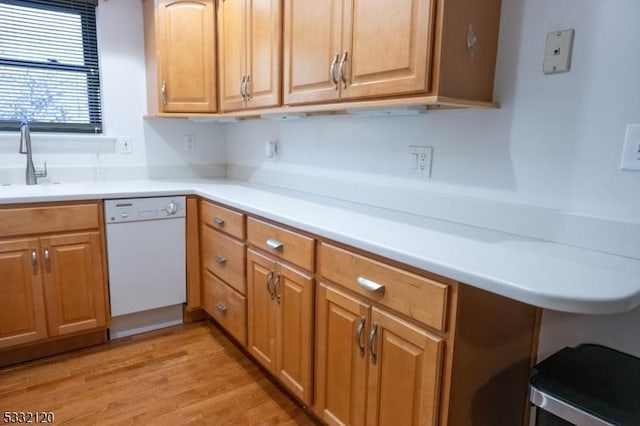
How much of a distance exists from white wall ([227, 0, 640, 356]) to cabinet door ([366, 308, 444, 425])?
0.48 meters

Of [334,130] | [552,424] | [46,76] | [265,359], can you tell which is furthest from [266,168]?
[552,424]

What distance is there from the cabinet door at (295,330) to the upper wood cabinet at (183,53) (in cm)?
146

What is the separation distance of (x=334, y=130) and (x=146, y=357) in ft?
5.23

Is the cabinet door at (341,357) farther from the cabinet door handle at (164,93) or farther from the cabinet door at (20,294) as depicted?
the cabinet door handle at (164,93)

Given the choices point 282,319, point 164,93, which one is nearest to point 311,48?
point 282,319

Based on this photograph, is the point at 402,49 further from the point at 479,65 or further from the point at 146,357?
the point at 146,357

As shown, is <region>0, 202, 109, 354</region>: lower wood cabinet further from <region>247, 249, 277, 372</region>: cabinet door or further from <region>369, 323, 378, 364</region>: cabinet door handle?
<region>369, 323, 378, 364</region>: cabinet door handle

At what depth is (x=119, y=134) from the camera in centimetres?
279

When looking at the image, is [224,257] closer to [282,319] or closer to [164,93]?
[282,319]

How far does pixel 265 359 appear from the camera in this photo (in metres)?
1.91

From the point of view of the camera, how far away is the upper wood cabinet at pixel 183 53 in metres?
2.52

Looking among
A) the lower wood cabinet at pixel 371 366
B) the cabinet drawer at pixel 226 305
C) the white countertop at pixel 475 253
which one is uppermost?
the white countertop at pixel 475 253

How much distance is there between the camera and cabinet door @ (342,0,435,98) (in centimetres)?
129

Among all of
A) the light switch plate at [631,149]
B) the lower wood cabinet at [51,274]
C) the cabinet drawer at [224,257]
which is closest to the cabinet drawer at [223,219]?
the cabinet drawer at [224,257]
